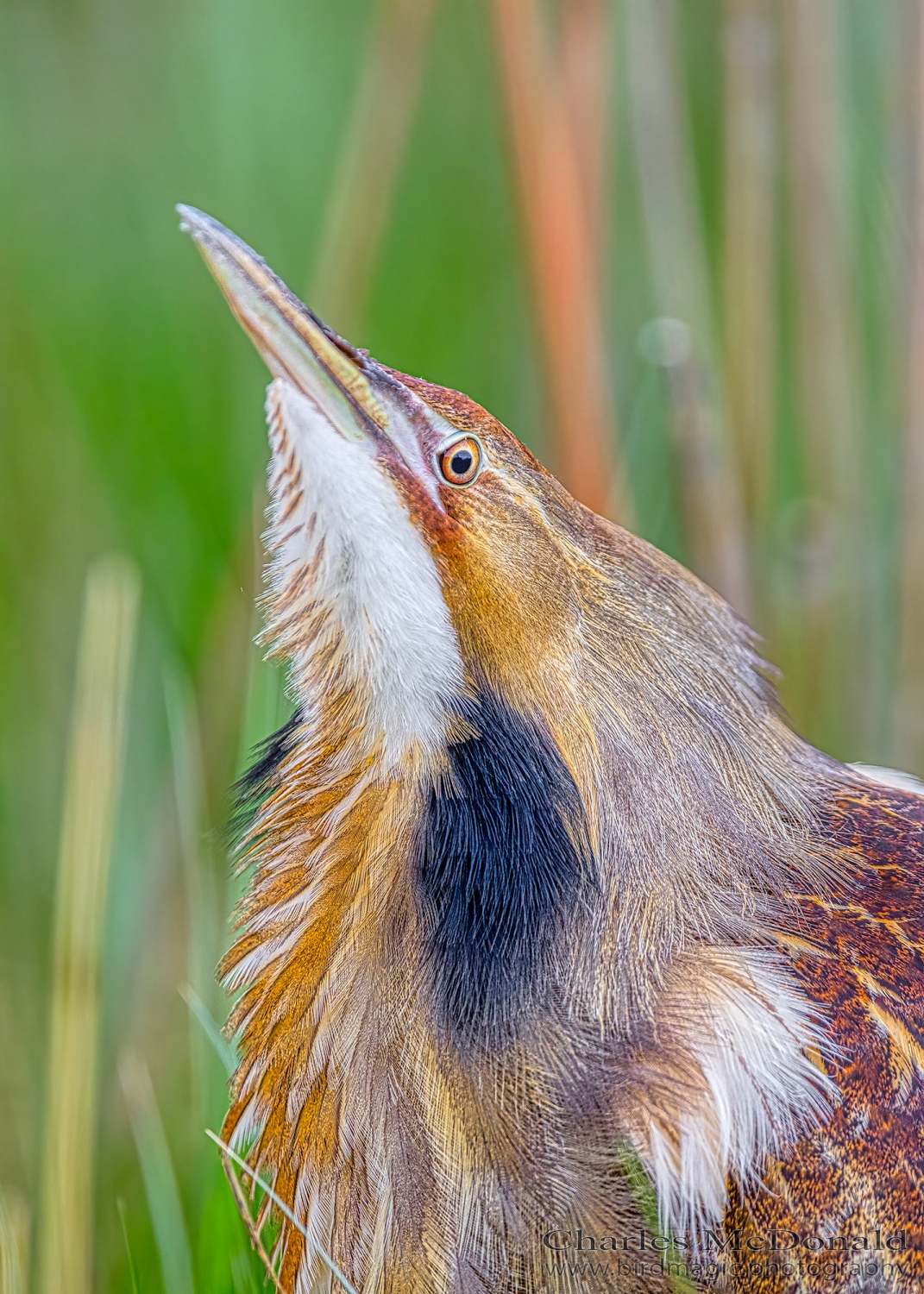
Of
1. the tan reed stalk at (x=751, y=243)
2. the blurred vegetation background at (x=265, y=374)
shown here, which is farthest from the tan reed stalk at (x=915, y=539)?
the tan reed stalk at (x=751, y=243)

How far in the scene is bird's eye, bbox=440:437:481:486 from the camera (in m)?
0.85

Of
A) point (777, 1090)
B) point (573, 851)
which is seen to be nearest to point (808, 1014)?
point (777, 1090)

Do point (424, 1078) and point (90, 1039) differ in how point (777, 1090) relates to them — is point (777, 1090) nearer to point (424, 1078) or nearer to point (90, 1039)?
point (424, 1078)

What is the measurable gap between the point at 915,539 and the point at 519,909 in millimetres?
921

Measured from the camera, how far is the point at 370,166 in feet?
4.82

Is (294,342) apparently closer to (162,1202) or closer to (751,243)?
(162,1202)

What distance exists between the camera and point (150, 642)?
1.66 metres

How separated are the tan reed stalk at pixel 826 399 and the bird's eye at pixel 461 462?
0.90 m

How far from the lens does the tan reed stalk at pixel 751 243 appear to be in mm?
1538

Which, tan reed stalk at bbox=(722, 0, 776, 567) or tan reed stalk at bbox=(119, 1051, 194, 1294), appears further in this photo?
tan reed stalk at bbox=(722, 0, 776, 567)

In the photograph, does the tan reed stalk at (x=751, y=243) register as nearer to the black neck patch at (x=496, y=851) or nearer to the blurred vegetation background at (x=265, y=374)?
the blurred vegetation background at (x=265, y=374)

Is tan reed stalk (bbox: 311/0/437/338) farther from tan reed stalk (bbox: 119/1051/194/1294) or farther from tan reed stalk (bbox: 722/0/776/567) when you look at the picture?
tan reed stalk (bbox: 119/1051/194/1294)

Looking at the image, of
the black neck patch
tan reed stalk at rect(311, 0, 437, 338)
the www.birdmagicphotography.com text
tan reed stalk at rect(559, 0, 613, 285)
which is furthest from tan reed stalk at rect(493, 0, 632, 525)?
the www.birdmagicphotography.com text

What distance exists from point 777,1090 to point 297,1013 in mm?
298
